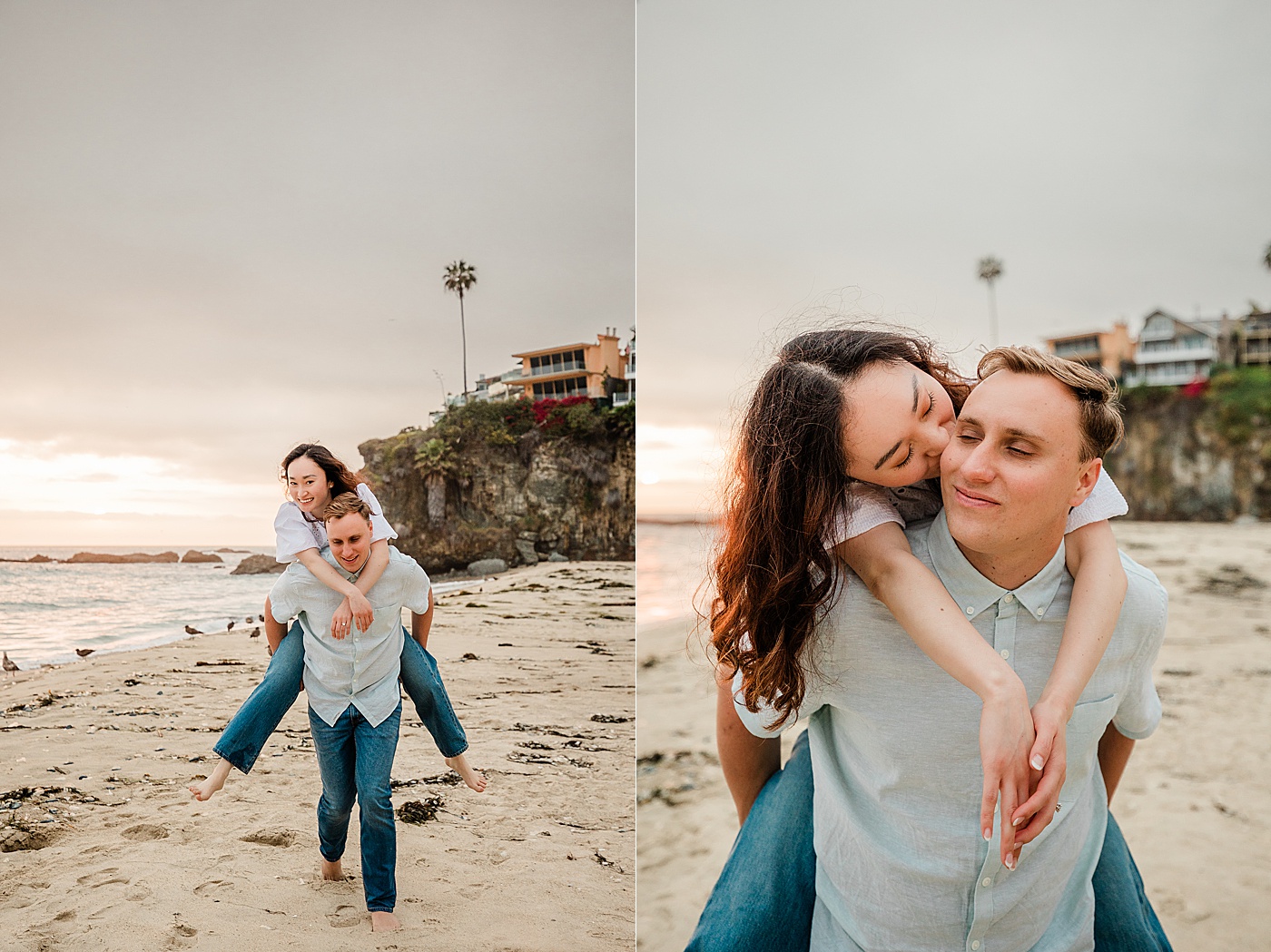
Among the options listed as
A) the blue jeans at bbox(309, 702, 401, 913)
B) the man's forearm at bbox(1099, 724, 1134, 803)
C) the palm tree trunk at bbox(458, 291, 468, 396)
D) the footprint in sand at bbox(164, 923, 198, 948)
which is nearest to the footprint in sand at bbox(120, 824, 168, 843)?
the footprint in sand at bbox(164, 923, 198, 948)

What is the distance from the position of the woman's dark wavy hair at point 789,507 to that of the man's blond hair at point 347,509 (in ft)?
4.36

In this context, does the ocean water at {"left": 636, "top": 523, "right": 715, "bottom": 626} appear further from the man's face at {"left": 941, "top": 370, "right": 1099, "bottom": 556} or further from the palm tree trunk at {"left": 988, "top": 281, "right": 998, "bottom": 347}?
the palm tree trunk at {"left": 988, "top": 281, "right": 998, "bottom": 347}

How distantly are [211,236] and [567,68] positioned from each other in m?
1.30

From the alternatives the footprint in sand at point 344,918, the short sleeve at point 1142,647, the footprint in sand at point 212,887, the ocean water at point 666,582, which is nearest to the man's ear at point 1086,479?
the short sleeve at point 1142,647

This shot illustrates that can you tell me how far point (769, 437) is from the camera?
1.37 meters

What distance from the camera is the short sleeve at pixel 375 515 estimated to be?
2442 mm

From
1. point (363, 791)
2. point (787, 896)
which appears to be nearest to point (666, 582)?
point (363, 791)

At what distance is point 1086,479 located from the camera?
1.30 meters

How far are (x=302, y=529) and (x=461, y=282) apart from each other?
991 millimetres

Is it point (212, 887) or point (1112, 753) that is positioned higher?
point (1112, 753)

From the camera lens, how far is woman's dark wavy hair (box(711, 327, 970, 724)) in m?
1.32

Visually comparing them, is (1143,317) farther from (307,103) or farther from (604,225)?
(307,103)

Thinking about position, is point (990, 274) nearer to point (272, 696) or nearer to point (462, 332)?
point (462, 332)

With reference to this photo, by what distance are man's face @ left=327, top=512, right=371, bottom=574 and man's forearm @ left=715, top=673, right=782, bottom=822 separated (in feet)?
4.01
